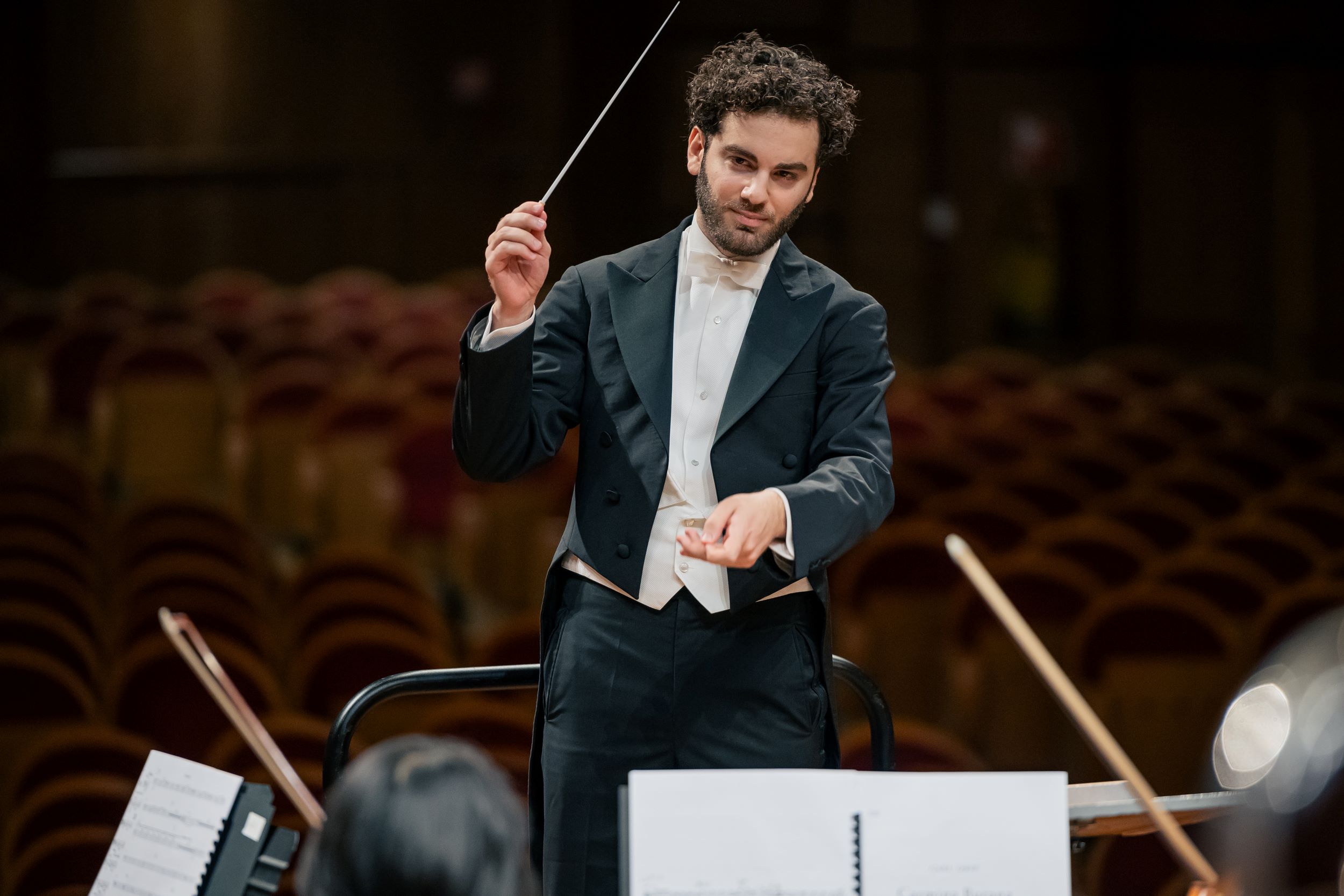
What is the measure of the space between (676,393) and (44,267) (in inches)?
369

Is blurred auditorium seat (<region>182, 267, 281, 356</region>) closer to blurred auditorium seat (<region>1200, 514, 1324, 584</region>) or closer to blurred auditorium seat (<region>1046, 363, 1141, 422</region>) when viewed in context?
blurred auditorium seat (<region>1046, 363, 1141, 422</region>)

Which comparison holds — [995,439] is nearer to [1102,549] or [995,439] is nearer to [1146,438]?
[1146,438]

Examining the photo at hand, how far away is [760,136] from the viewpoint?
1598 mm

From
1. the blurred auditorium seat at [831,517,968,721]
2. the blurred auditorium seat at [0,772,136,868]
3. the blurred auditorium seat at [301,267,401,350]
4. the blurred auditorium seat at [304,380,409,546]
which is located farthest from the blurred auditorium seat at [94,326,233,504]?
the blurred auditorium seat at [0,772,136,868]

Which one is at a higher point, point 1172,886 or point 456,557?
point 456,557

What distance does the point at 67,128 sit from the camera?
9945mm

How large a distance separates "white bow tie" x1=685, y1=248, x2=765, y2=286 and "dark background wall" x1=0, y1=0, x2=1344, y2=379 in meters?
7.04

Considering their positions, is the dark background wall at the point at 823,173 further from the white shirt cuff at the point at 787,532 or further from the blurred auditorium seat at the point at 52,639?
the white shirt cuff at the point at 787,532

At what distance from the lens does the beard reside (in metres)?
1.64

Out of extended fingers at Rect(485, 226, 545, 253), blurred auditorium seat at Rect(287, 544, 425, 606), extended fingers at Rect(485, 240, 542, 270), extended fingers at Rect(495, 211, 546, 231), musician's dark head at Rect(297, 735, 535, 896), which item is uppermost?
blurred auditorium seat at Rect(287, 544, 425, 606)

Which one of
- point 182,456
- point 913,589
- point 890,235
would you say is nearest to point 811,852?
point 913,589

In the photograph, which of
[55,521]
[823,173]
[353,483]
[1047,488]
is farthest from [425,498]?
[823,173]

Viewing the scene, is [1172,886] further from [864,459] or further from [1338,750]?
[1338,750]

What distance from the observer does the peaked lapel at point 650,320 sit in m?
1.67
